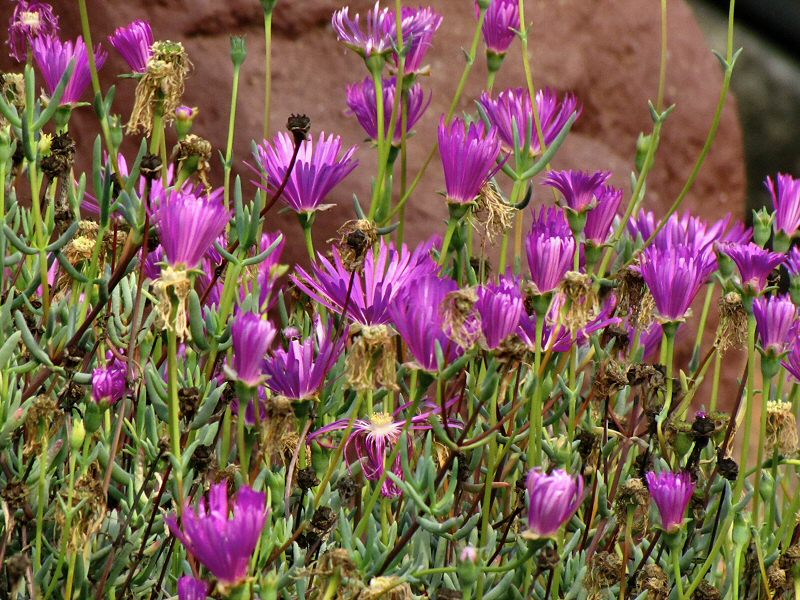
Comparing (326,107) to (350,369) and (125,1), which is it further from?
(350,369)

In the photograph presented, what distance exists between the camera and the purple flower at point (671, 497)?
2.99 ft

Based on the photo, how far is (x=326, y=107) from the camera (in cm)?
176

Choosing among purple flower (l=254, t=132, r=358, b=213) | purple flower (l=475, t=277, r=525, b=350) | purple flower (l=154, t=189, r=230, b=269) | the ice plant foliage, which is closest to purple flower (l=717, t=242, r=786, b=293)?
the ice plant foliage

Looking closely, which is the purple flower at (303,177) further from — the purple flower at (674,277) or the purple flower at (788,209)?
the purple flower at (788,209)

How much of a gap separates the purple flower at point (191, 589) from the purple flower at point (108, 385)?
0.19 metres

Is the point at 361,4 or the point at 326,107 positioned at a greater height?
the point at 361,4

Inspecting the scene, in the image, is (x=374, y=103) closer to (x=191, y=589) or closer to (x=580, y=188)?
(x=580, y=188)

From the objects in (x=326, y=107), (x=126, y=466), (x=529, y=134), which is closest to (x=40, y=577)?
(x=126, y=466)

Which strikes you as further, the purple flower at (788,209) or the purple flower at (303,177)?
the purple flower at (788,209)

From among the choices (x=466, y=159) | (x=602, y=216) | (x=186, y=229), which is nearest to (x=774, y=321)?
(x=602, y=216)

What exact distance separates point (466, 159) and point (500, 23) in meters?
0.33

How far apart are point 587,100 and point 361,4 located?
0.42m

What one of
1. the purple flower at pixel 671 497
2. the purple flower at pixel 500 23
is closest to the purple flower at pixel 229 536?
the purple flower at pixel 671 497

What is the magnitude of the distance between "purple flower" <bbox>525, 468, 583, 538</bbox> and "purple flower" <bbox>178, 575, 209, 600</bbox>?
210 millimetres
